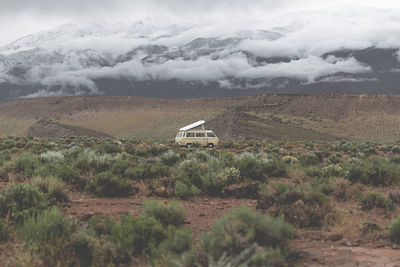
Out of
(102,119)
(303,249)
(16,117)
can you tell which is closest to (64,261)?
Result: (303,249)

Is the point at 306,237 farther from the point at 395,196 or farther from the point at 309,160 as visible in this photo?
the point at 309,160

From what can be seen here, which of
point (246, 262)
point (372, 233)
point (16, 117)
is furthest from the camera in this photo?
point (16, 117)

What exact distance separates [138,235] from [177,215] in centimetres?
128

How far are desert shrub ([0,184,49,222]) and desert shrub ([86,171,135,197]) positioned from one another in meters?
2.10

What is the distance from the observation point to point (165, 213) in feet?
22.4

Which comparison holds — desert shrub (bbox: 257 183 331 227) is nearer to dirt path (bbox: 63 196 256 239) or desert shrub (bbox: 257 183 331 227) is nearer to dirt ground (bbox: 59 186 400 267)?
dirt ground (bbox: 59 186 400 267)

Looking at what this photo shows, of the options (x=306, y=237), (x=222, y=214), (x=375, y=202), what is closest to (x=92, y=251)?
(x=222, y=214)

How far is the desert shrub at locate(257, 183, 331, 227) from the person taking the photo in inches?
282

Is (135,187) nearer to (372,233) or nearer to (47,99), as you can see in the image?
(372,233)

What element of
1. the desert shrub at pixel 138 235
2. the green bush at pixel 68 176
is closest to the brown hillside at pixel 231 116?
the green bush at pixel 68 176

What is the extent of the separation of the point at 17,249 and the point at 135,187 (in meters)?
5.18

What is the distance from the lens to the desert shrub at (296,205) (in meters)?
7.16

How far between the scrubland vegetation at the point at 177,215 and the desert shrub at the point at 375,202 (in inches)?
0.9

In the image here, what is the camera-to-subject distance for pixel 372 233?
22.0 feet
